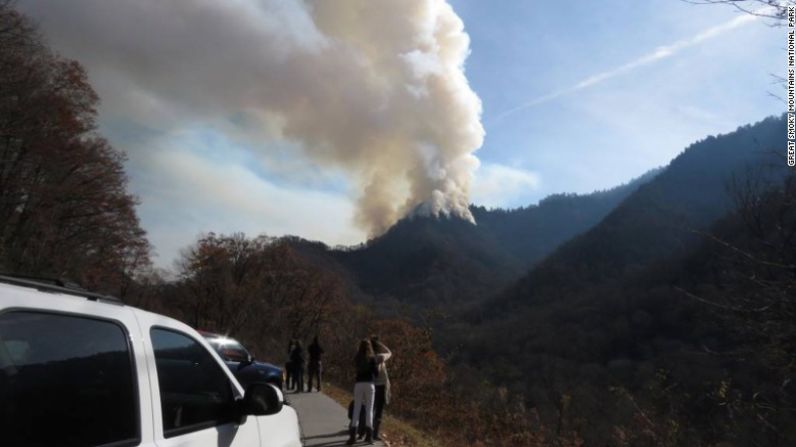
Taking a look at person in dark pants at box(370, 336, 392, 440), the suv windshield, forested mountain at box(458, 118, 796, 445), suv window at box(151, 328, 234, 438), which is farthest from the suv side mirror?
the suv windshield

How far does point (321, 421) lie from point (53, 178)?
24639 mm

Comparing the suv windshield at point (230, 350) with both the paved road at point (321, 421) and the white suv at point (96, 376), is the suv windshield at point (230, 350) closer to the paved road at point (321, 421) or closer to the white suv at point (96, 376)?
the paved road at point (321, 421)

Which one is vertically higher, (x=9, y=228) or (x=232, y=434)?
(x=9, y=228)

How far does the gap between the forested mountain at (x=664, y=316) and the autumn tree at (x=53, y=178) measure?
19.4 m

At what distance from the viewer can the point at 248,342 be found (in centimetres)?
4616

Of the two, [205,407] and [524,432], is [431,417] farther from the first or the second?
[205,407]

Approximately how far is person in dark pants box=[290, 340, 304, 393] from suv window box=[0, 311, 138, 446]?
17.0 meters

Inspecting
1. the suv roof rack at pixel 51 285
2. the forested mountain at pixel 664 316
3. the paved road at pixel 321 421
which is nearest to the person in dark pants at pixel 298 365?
the paved road at pixel 321 421

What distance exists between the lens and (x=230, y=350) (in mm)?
15281

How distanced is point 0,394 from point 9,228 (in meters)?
31.7

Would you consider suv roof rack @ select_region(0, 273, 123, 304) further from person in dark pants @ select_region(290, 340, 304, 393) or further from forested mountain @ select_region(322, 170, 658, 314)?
forested mountain @ select_region(322, 170, 658, 314)

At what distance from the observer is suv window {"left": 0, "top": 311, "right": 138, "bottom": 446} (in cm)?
196

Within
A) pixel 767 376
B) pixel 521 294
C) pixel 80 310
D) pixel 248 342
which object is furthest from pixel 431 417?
pixel 521 294

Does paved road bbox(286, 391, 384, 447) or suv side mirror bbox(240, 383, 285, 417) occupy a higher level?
suv side mirror bbox(240, 383, 285, 417)
